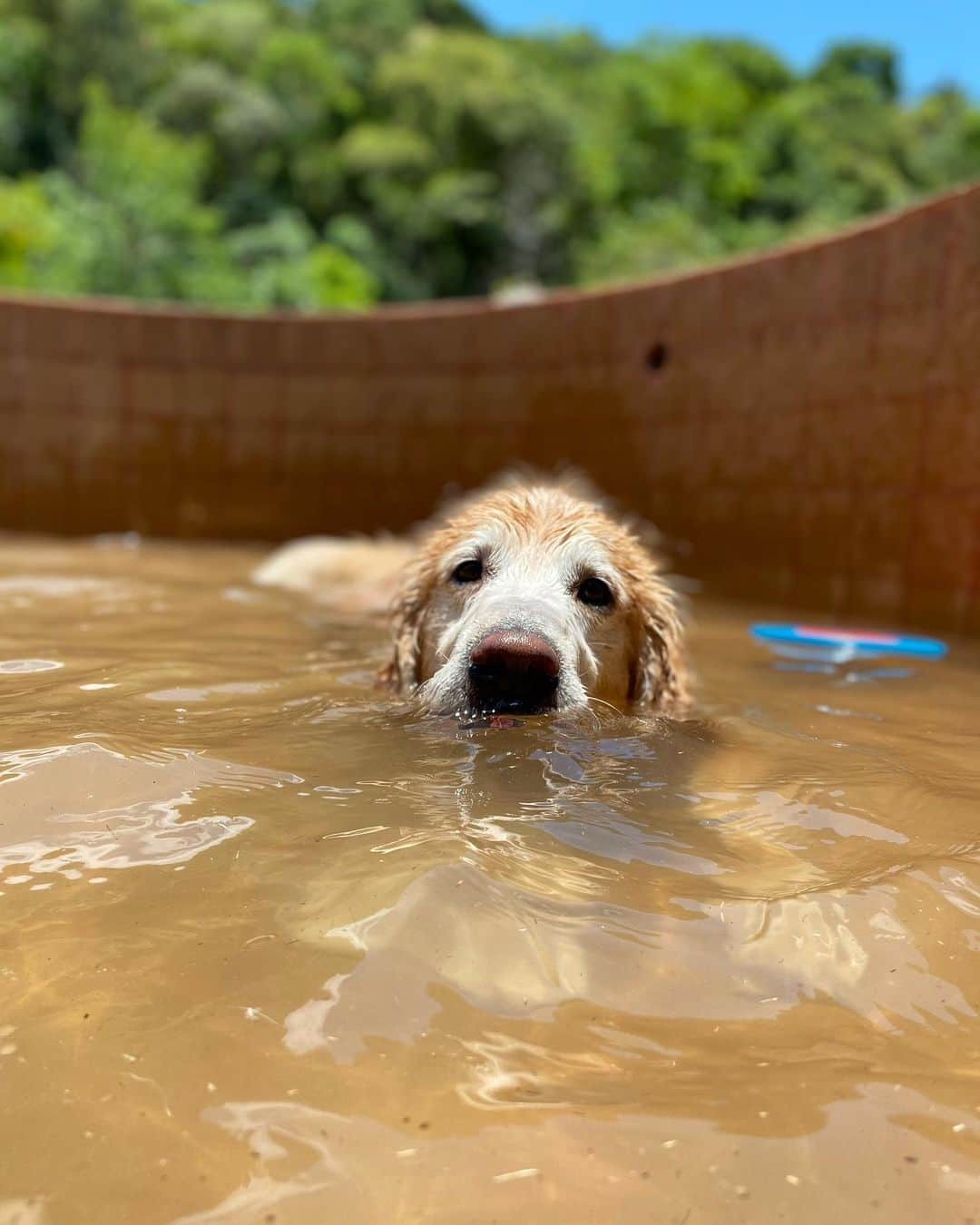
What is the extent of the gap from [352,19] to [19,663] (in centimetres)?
9271

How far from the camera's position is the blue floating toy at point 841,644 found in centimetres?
508

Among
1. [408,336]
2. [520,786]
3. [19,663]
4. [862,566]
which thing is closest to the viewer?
[520,786]

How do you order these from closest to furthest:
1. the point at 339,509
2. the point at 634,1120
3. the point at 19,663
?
the point at 634,1120 → the point at 19,663 → the point at 339,509

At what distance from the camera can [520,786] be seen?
2500mm

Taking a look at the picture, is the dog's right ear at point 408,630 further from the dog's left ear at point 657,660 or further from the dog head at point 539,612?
the dog's left ear at point 657,660

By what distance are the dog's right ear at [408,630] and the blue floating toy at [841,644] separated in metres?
1.94

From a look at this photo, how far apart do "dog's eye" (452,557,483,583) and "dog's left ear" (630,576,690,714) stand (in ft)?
2.12

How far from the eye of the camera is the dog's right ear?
4.06 m

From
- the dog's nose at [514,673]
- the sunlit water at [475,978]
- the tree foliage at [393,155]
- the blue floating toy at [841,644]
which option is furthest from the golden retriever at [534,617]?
the tree foliage at [393,155]

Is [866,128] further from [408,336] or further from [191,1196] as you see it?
[191,1196]

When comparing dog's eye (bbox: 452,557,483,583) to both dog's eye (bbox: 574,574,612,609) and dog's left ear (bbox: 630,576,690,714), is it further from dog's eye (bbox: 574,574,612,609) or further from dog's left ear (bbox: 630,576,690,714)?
dog's left ear (bbox: 630,576,690,714)

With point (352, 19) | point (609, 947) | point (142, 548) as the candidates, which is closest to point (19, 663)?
point (609, 947)

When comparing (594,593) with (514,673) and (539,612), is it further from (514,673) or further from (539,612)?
(514,673)

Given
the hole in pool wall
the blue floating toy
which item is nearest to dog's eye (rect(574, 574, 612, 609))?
the blue floating toy
